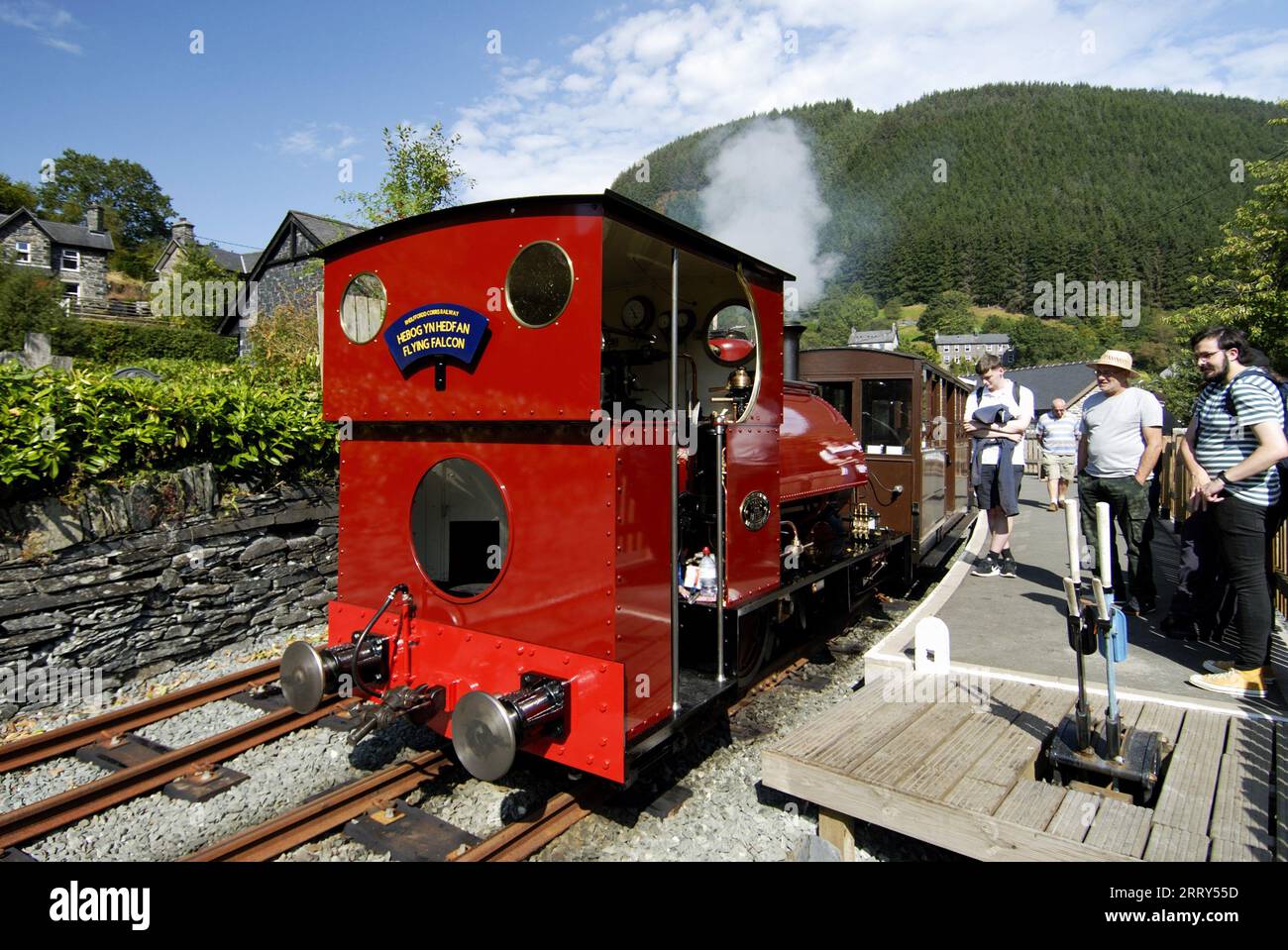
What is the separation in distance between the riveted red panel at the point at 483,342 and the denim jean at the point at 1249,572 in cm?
361

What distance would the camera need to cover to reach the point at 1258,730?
3.48 meters

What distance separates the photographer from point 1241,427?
158 inches

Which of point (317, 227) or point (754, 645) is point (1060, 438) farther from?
point (317, 227)

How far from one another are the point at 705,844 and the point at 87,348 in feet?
114

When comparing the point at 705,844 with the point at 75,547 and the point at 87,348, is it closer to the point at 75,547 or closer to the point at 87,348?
the point at 75,547

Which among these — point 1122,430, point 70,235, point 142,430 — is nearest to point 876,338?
point 70,235

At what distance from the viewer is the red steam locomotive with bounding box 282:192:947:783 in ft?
10.2

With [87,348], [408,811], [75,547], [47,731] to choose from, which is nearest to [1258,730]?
[408,811]

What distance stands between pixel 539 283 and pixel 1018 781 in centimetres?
296

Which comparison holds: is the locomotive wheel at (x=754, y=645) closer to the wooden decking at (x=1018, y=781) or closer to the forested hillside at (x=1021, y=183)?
the wooden decking at (x=1018, y=781)

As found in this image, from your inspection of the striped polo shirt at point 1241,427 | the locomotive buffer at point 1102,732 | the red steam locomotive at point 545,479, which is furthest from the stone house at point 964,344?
the locomotive buffer at point 1102,732

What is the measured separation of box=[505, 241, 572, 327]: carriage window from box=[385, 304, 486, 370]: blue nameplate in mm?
210

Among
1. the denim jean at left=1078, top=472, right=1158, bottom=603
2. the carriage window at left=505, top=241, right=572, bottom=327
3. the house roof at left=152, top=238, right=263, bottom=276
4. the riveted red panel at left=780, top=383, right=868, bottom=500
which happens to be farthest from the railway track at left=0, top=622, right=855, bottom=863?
the house roof at left=152, top=238, right=263, bottom=276

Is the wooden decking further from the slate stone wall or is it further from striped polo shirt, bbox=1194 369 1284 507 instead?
the slate stone wall
